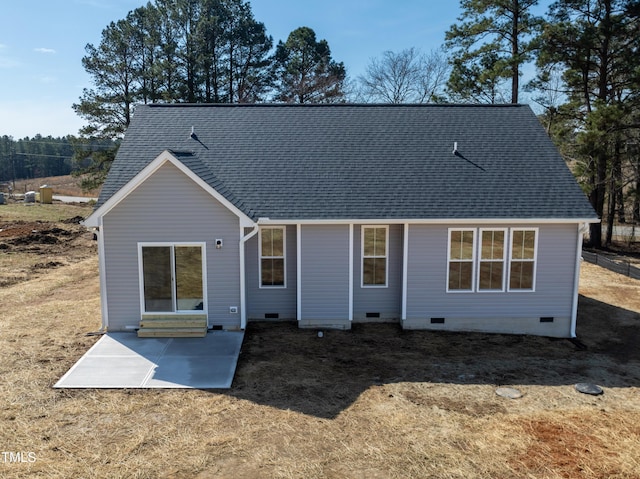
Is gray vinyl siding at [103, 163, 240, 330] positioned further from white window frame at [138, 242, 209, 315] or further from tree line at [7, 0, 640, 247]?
tree line at [7, 0, 640, 247]

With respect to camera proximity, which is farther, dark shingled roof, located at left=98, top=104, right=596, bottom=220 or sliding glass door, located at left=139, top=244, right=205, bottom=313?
dark shingled roof, located at left=98, top=104, right=596, bottom=220

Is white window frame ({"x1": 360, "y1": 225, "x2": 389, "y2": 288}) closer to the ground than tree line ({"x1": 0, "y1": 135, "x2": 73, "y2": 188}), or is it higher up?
closer to the ground

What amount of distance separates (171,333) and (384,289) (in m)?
5.86

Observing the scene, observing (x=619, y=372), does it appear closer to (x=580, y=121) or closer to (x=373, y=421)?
(x=373, y=421)

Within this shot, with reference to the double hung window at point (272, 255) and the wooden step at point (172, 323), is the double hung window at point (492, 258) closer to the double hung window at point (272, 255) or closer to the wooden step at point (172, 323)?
the double hung window at point (272, 255)

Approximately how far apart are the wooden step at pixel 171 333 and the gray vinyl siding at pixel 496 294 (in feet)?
18.5

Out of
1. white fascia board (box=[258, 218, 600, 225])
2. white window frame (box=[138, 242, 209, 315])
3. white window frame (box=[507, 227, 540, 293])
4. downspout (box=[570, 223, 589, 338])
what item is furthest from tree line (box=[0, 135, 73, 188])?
downspout (box=[570, 223, 589, 338])

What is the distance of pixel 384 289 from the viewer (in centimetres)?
1345

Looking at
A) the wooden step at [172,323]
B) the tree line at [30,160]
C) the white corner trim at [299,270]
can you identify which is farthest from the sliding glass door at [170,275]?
the tree line at [30,160]

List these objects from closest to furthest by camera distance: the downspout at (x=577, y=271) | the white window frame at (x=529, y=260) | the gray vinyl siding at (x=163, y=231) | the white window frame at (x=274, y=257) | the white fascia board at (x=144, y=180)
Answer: the white fascia board at (x=144, y=180) → the gray vinyl siding at (x=163, y=231) → the downspout at (x=577, y=271) → the white window frame at (x=529, y=260) → the white window frame at (x=274, y=257)

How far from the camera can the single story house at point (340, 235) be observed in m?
12.1

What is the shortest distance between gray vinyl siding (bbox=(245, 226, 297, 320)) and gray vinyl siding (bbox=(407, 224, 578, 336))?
3.25m

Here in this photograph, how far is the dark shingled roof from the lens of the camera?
42.0ft

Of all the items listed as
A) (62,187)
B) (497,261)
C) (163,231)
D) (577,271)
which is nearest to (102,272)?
(163,231)
